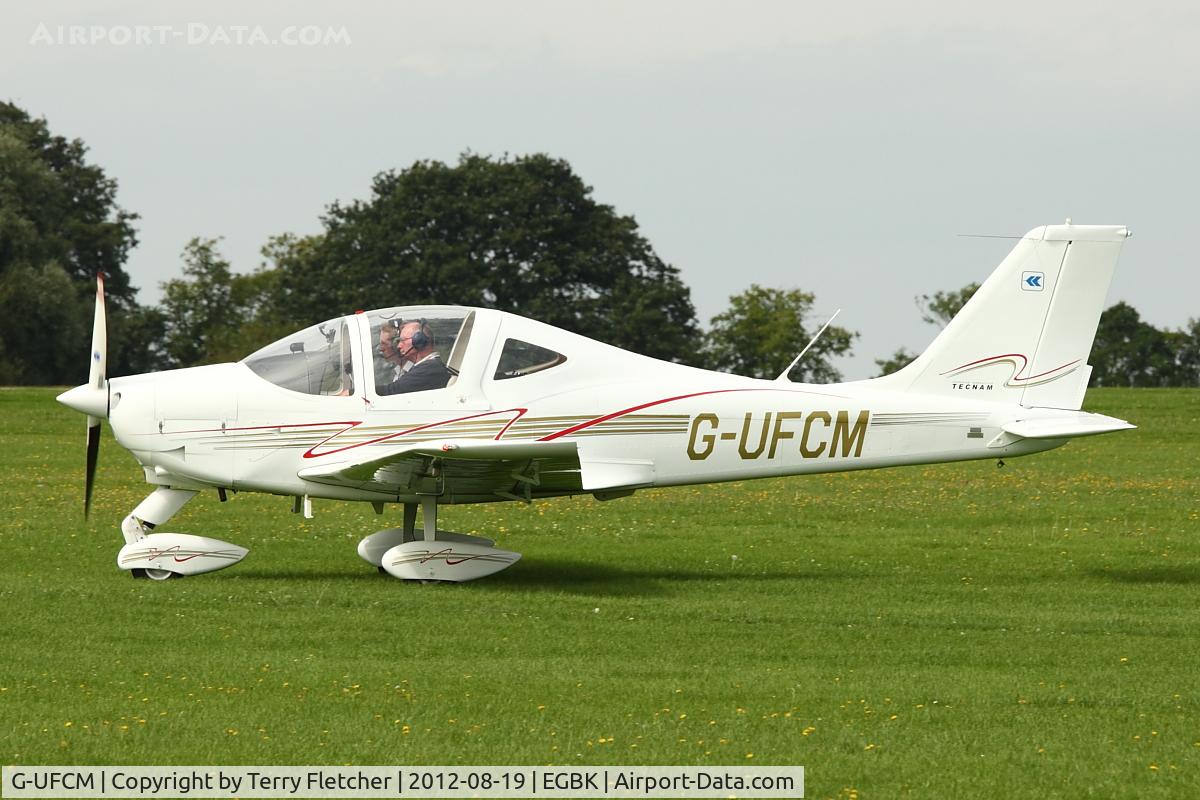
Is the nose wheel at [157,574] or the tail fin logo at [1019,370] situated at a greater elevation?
the tail fin logo at [1019,370]

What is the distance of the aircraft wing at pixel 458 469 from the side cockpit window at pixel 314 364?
60cm

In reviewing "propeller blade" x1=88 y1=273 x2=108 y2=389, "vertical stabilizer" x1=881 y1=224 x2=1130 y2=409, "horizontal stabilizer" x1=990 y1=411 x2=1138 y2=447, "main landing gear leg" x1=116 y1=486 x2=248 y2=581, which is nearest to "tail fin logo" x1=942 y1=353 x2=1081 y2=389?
"vertical stabilizer" x1=881 y1=224 x2=1130 y2=409

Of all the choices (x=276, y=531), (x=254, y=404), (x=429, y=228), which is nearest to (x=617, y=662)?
(x=254, y=404)

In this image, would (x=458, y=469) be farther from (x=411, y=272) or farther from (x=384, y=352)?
(x=411, y=272)

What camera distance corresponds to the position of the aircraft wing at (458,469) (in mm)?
11227

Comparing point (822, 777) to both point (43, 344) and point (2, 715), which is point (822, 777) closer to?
point (2, 715)

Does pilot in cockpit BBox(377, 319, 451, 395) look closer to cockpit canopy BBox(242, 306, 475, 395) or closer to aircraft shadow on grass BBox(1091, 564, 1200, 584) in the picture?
cockpit canopy BBox(242, 306, 475, 395)

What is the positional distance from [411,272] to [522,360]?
167ft

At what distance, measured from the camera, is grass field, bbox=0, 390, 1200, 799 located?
23.5 ft

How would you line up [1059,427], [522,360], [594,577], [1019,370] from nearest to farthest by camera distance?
1. [522,360]
2. [1059,427]
3. [594,577]
4. [1019,370]

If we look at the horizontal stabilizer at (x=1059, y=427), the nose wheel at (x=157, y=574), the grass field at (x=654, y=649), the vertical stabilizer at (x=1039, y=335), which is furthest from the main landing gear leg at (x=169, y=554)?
the horizontal stabilizer at (x=1059, y=427)

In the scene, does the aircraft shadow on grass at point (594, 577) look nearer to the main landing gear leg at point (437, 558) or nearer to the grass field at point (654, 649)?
the grass field at point (654, 649)

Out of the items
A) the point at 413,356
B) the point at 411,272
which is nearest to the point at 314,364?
the point at 413,356

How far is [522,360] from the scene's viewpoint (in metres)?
12.0
